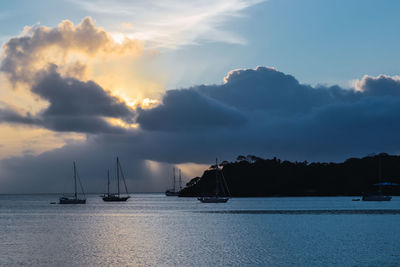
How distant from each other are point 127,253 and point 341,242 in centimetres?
2612

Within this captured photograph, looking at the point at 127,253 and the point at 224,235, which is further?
the point at 224,235

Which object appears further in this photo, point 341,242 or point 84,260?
point 341,242

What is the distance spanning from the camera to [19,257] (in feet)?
178

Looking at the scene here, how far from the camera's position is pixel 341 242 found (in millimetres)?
65812

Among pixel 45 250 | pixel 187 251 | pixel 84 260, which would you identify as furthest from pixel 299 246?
pixel 45 250

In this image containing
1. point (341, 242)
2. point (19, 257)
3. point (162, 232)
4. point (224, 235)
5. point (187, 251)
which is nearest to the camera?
point (19, 257)

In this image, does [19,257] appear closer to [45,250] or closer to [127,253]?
[45,250]

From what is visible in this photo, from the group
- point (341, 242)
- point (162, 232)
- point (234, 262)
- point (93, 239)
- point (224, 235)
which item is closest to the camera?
point (234, 262)

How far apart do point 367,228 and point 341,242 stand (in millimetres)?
22485

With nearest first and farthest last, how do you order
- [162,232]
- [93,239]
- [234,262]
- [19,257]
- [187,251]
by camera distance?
[234,262]
[19,257]
[187,251]
[93,239]
[162,232]

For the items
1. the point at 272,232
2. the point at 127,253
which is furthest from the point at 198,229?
the point at 127,253

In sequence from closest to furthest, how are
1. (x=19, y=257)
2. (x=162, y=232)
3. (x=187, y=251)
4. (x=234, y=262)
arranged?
(x=234, y=262) → (x=19, y=257) → (x=187, y=251) → (x=162, y=232)

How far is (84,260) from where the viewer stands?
52062mm

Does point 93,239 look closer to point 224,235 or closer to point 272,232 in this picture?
point 224,235
